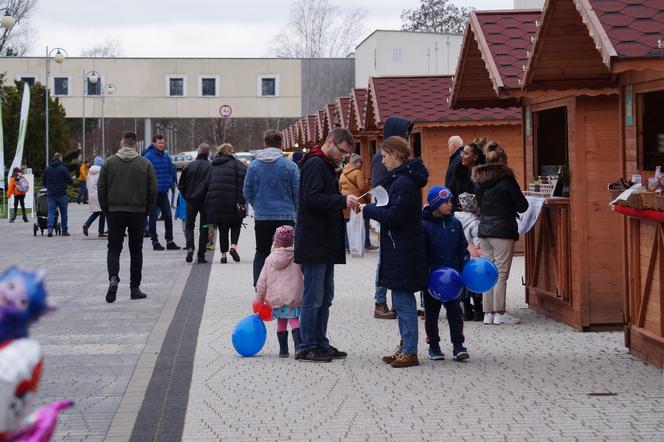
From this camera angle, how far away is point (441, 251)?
370 inches

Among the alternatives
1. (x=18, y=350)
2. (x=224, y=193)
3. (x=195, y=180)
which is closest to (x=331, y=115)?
(x=195, y=180)

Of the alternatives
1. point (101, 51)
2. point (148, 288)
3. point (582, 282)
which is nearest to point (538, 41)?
point (582, 282)

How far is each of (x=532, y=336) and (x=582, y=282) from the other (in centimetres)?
69

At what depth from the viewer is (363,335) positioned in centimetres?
1095

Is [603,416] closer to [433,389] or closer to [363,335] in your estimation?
[433,389]

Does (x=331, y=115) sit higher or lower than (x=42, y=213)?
higher

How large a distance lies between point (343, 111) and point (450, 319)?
2058cm

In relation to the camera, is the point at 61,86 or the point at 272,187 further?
the point at 61,86

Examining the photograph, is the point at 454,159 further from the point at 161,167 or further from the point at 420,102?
the point at 161,167

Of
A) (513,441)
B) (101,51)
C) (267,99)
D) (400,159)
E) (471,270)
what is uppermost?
(101,51)

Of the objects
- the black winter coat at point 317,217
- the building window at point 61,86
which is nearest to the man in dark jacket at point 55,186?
the black winter coat at point 317,217

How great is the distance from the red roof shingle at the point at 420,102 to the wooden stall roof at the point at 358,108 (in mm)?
2785

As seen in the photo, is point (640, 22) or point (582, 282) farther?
point (582, 282)

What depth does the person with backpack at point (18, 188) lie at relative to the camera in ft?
103
